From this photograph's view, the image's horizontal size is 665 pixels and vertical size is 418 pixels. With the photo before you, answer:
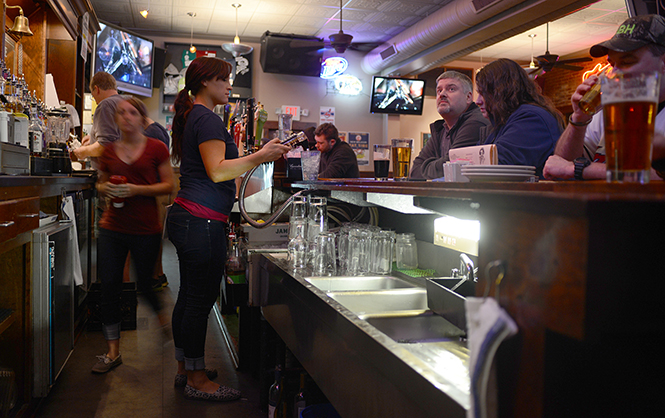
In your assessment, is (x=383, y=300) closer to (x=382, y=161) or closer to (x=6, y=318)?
(x=382, y=161)

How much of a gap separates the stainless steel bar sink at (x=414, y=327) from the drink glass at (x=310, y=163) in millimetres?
1736

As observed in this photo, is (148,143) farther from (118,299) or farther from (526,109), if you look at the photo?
(526,109)

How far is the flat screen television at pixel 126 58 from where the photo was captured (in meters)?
6.96

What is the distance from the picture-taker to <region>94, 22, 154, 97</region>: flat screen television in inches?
274

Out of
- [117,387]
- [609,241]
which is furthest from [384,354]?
[117,387]

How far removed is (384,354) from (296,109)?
8148 millimetres

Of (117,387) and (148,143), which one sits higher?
(148,143)

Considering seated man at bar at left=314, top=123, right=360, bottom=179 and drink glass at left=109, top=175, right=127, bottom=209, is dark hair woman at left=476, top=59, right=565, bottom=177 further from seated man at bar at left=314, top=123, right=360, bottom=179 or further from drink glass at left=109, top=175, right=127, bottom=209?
seated man at bar at left=314, top=123, right=360, bottom=179

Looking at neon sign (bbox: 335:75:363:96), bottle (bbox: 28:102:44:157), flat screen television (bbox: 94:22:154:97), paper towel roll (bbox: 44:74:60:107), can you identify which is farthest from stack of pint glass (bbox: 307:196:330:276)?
neon sign (bbox: 335:75:363:96)

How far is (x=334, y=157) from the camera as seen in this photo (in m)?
5.41

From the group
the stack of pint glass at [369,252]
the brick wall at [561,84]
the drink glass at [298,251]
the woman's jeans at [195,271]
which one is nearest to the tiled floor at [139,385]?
the woman's jeans at [195,271]

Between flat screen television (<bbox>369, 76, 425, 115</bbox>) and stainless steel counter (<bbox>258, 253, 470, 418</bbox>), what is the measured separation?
6990mm

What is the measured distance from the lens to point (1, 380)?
83.7 inches

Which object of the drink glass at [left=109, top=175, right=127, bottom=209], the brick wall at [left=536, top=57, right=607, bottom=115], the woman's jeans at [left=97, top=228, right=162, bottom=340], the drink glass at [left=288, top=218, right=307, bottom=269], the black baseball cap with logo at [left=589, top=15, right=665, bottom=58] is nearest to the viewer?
the black baseball cap with logo at [left=589, top=15, right=665, bottom=58]
